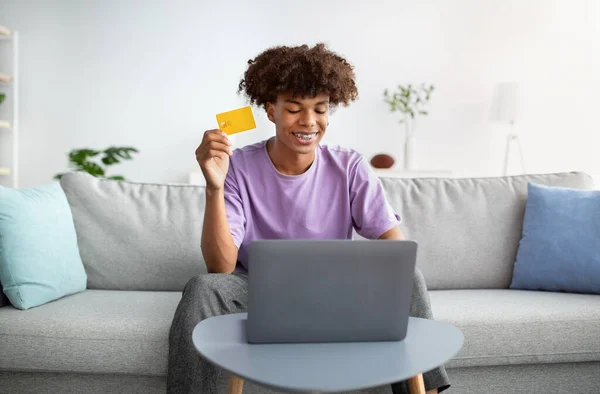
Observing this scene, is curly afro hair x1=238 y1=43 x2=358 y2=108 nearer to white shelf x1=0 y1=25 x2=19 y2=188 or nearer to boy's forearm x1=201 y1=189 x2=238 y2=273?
boy's forearm x1=201 y1=189 x2=238 y2=273

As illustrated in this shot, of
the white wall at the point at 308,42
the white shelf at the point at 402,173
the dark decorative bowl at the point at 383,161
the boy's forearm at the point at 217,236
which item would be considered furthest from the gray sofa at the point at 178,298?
the white wall at the point at 308,42

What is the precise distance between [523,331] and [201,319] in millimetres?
934

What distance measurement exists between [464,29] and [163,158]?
239 centimetres

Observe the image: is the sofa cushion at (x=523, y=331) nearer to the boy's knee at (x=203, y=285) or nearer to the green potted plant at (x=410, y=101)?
the boy's knee at (x=203, y=285)

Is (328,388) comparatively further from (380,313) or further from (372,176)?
(372,176)

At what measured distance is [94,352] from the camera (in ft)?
5.12

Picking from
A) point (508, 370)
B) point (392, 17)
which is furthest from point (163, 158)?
point (508, 370)

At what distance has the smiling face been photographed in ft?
5.31

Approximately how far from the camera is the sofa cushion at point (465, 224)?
2123 mm

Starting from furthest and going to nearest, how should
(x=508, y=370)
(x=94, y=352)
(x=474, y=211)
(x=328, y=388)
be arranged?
1. (x=474, y=211)
2. (x=508, y=370)
3. (x=94, y=352)
4. (x=328, y=388)

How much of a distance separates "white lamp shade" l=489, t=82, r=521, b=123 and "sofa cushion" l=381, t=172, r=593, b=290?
1.95 metres

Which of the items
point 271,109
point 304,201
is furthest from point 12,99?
point 304,201

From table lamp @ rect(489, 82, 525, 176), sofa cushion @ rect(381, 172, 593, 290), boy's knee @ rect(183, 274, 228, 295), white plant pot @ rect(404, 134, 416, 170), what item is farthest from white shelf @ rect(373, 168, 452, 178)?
boy's knee @ rect(183, 274, 228, 295)

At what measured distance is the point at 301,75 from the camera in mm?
1612
